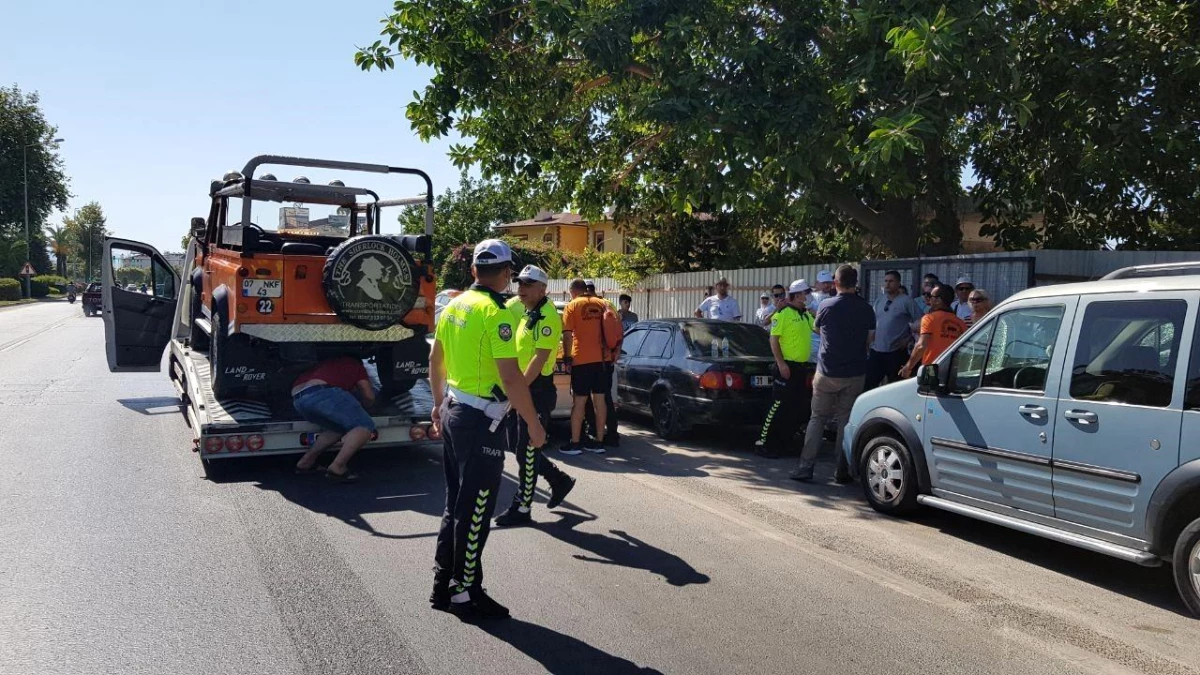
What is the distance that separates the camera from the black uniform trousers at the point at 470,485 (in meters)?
4.54

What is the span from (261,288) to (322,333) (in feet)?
2.12

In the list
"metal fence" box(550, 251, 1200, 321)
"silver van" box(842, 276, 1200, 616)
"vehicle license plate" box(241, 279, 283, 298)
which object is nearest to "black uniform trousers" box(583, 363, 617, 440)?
"vehicle license plate" box(241, 279, 283, 298)

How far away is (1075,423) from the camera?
208 inches

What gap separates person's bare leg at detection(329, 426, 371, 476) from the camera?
754 cm

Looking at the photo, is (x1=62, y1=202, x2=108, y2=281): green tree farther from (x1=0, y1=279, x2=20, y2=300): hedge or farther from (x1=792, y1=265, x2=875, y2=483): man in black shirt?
(x1=792, y1=265, x2=875, y2=483): man in black shirt

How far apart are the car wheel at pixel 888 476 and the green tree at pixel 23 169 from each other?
6691 centimetres

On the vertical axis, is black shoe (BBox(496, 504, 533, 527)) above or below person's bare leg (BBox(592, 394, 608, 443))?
below

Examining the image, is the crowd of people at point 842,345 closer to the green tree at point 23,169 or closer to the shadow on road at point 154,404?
the shadow on road at point 154,404

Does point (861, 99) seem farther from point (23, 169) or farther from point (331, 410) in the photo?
point (23, 169)

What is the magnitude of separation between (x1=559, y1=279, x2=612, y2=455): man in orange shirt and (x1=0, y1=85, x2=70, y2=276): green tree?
63.5 m

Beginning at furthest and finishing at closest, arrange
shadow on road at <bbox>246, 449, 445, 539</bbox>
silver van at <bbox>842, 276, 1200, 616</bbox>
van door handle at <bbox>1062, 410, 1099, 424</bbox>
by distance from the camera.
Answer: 1. shadow on road at <bbox>246, 449, 445, 539</bbox>
2. van door handle at <bbox>1062, 410, 1099, 424</bbox>
3. silver van at <bbox>842, 276, 1200, 616</bbox>

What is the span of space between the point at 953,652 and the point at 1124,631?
105 cm

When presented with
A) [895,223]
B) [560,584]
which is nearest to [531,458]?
A: [560,584]

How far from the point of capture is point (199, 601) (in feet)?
15.7
